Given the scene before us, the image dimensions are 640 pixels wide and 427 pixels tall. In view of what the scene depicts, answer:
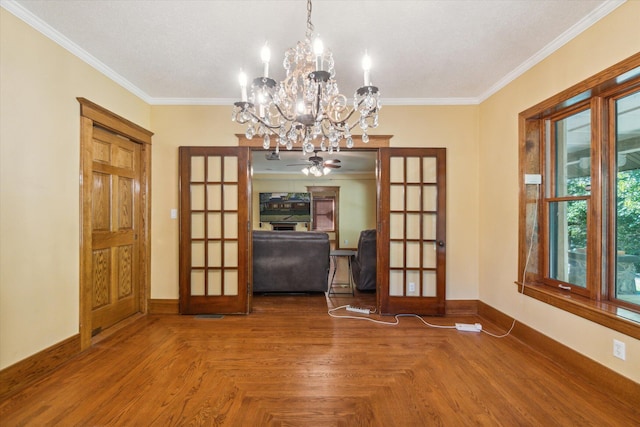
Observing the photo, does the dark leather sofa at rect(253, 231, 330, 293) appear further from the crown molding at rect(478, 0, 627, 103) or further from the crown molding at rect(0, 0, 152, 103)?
the crown molding at rect(478, 0, 627, 103)

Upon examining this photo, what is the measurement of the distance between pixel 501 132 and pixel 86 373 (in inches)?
169

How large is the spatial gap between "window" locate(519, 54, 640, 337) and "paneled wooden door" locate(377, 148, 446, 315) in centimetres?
88

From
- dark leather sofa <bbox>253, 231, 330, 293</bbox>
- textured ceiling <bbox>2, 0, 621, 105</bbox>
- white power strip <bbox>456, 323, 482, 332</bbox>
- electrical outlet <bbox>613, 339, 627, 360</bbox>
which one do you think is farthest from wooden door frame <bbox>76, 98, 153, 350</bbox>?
electrical outlet <bbox>613, 339, 627, 360</bbox>

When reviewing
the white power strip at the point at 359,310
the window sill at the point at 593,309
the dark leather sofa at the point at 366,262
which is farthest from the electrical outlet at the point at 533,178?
the white power strip at the point at 359,310

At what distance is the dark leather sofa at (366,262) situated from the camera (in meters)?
4.16

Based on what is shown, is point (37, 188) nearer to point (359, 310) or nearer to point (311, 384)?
point (311, 384)

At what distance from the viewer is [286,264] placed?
4.22 m

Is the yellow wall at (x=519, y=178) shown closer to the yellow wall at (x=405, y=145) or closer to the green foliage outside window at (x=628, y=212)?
the yellow wall at (x=405, y=145)

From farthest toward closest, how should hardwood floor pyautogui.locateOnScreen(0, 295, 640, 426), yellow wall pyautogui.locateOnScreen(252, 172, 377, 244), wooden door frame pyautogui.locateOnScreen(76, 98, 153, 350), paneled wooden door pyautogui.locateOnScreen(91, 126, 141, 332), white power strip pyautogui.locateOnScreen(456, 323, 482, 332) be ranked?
yellow wall pyautogui.locateOnScreen(252, 172, 377, 244) → white power strip pyautogui.locateOnScreen(456, 323, 482, 332) → paneled wooden door pyautogui.locateOnScreen(91, 126, 141, 332) → wooden door frame pyautogui.locateOnScreen(76, 98, 153, 350) → hardwood floor pyautogui.locateOnScreen(0, 295, 640, 426)

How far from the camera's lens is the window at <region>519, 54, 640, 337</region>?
1.97 metres

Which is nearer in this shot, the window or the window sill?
the window sill

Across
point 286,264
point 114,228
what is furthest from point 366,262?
point 114,228

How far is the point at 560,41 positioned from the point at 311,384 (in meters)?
3.20

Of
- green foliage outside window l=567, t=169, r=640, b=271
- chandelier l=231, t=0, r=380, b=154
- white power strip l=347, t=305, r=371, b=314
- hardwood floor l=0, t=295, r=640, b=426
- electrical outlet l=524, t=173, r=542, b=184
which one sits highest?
chandelier l=231, t=0, r=380, b=154
